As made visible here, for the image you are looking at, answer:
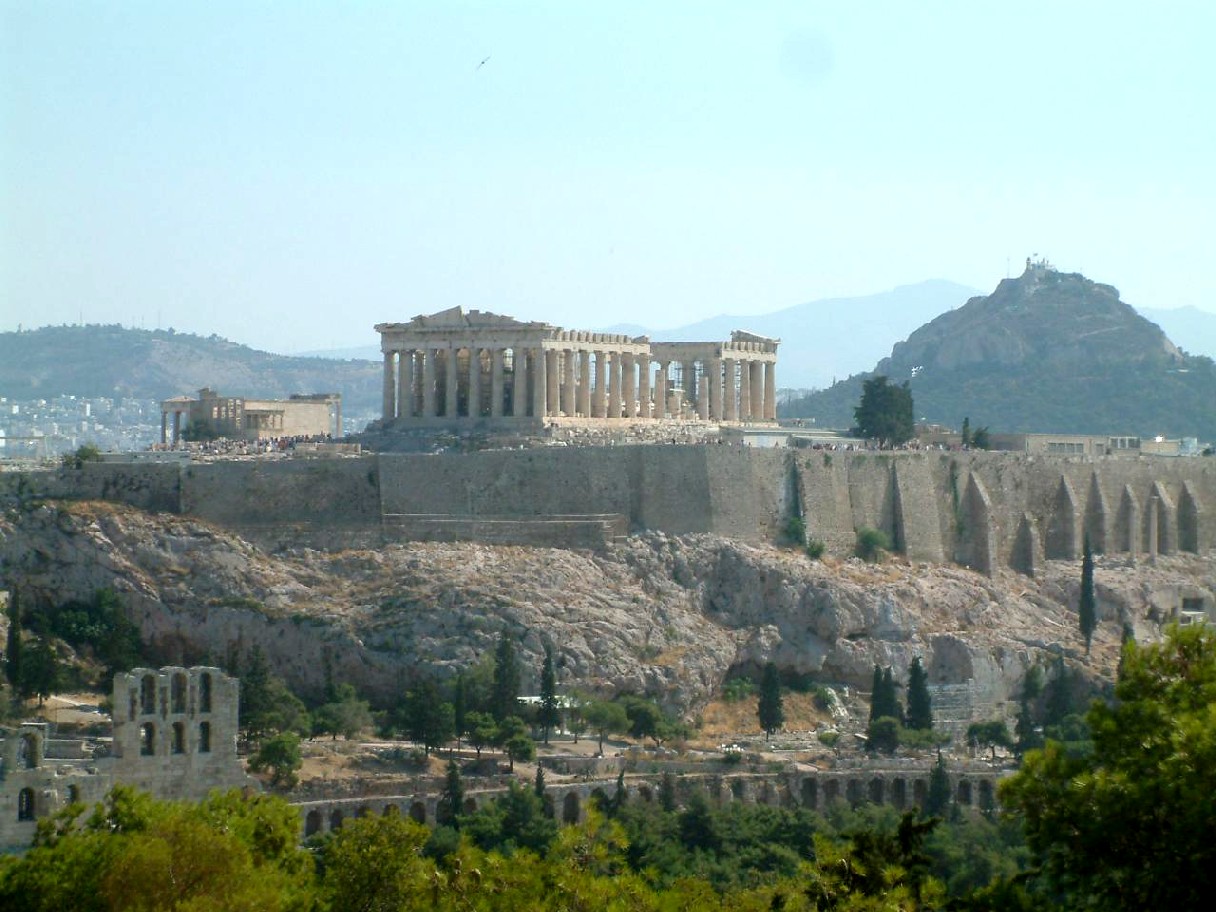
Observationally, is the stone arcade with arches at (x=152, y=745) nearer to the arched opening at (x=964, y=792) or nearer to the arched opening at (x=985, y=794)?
the arched opening at (x=964, y=792)

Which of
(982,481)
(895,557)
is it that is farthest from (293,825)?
(982,481)

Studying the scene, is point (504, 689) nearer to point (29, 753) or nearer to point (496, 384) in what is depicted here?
point (29, 753)

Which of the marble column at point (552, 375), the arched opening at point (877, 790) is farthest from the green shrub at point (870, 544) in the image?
the arched opening at point (877, 790)

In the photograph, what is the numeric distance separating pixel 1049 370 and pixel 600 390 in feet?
287

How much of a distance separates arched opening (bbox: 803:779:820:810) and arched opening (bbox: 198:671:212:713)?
15.7m

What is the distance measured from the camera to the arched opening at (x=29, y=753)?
56453mm

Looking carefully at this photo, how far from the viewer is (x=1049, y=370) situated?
171 metres

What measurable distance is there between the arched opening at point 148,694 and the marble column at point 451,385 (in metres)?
25.2

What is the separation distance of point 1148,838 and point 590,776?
3362 centimetres

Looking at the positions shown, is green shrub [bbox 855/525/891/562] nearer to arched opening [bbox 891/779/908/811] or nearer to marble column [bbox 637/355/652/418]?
marble column [bbox 637/355/652/418]

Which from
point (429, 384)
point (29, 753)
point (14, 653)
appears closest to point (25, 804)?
point (29, 753)

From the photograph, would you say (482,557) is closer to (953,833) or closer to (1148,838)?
(953,833)

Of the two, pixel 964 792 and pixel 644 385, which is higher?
pixel 644 385

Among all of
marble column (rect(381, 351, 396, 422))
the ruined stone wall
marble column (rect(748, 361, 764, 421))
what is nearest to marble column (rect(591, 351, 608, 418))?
marble column (rect(381, 351, 396, 422))
